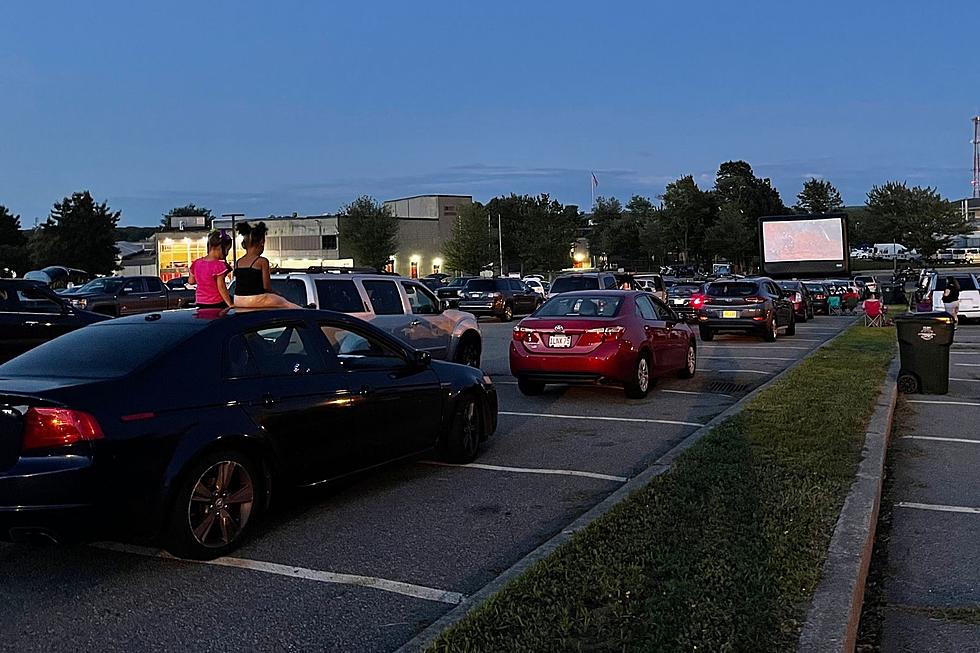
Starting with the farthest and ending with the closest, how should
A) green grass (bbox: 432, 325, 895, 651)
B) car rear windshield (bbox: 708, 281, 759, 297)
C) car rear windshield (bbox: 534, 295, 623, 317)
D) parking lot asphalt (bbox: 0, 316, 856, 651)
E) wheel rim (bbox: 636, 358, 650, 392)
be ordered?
car rear windshield (bbox: 708, 281, 759, 297), car rear windshield (bbox: 534, 295, 623, 317), wheel rim (bbox: 636, 358, 650, 392), parking lot asphalt (bbox: 0, 316, 856, 651), green grass (bbox: 432, 325, 895, 651)

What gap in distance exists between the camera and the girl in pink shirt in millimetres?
10690

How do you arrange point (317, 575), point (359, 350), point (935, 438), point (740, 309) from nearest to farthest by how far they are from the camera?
point (317, 575) < point (359, 350) < point (935, 438) < point (740, 309)

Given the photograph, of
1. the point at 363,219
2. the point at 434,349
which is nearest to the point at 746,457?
the point at 434,349

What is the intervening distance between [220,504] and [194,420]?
551mm

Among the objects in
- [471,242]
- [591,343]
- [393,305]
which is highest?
[471,242]

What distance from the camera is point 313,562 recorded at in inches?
233

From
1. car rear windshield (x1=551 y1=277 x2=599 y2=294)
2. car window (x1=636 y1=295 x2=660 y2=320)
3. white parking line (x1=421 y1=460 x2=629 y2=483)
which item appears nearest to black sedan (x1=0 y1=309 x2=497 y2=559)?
white parking line (x1=421 y1=460 x2=629 y2=483)

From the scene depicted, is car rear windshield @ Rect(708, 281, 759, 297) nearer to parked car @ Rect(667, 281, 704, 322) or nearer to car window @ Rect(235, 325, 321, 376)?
parked car @ Rect(667, 281, 704, 322)

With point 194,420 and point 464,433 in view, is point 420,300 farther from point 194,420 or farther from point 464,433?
point 194,420

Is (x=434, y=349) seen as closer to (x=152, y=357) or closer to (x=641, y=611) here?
(x=152, y=357)

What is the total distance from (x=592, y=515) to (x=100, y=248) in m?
94.9

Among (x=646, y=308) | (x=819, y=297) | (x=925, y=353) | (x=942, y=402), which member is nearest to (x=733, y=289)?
(x=925, y=353)

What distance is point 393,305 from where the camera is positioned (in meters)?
13.5

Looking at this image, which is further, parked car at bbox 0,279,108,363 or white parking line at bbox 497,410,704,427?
parked car at bbox 0,279,108,363
